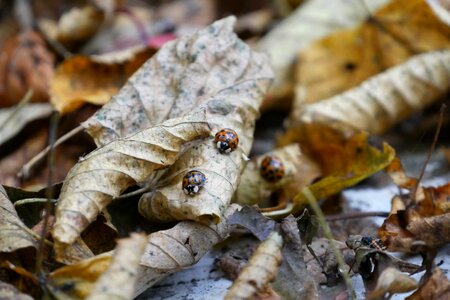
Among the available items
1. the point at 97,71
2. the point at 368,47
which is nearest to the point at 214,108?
the point at 97,71

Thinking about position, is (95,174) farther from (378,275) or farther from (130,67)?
(130,67)

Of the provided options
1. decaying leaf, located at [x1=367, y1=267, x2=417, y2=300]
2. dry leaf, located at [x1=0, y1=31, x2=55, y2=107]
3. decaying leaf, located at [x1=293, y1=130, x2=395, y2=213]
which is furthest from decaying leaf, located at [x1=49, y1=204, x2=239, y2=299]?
dry leaf, located at [x1=0, y1=31, x2=55, y2=107]

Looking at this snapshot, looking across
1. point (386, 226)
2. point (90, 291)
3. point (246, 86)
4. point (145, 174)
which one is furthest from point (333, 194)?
point (90, 291)

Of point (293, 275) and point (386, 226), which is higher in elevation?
point (293, 275)

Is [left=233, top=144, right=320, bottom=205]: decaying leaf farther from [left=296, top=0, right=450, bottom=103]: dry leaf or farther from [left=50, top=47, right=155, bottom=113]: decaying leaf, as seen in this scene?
[left=50, top=47, right=155, bottom=113]: decaying leaf

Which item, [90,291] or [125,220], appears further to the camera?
[125,220]

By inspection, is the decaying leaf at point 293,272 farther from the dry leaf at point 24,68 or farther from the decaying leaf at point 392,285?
the dry leaf at point 24,68

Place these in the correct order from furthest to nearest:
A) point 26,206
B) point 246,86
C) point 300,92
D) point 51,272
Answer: point 300,92 → point 246,86 → point 26,206 → point 51,272

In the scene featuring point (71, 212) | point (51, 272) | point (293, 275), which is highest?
point (71, 212)
